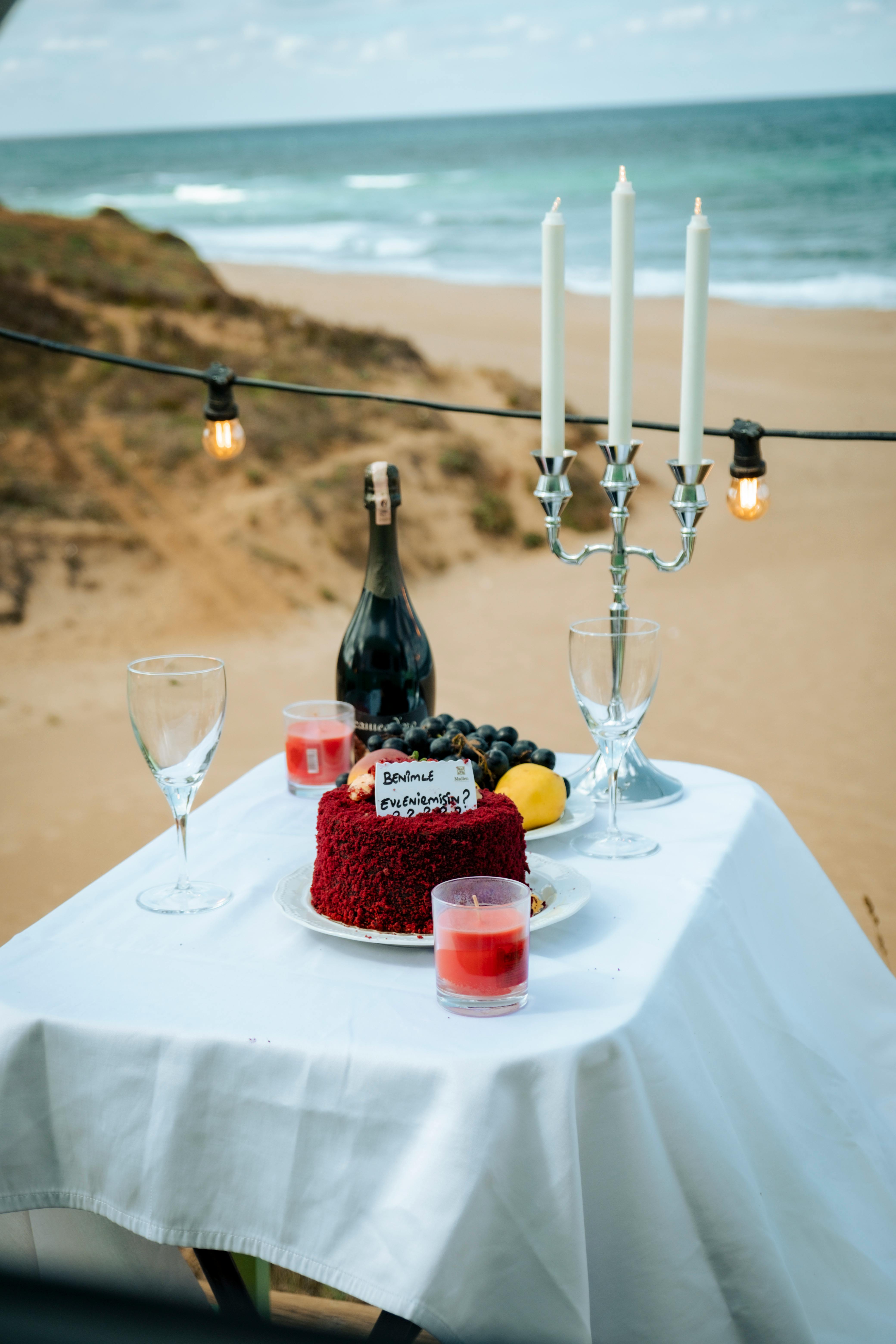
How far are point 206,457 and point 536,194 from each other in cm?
1358

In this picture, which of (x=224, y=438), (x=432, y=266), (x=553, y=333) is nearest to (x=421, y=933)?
(x=553, y=333)

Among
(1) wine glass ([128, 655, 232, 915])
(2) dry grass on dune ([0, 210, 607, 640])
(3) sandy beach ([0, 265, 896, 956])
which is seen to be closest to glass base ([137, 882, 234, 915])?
(1) wine glass ([128, 655, 232, 915])

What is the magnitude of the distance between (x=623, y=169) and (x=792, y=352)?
13608 mm

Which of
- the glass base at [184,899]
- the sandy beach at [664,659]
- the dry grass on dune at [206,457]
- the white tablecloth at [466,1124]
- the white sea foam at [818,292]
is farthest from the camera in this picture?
the white sea foam at [818,292]

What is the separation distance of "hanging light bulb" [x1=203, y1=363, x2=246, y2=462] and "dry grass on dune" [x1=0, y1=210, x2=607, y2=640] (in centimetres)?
559

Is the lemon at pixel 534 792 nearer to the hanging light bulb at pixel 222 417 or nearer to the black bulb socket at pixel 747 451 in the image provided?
the black bulb socket at pixel 747 451

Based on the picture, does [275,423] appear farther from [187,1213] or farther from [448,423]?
[187,1213]

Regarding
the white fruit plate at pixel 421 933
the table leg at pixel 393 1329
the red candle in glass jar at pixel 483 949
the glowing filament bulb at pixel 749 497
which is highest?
the glowing filament bulb at pixel 749 497

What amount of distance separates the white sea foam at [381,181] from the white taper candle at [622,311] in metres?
22.7

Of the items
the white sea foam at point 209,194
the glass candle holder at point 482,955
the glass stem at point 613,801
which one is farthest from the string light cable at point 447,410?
the white sea foam at point 209,194

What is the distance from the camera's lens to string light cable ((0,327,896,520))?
1.31 meters

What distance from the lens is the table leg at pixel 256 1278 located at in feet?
3.96

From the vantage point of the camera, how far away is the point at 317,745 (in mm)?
1359

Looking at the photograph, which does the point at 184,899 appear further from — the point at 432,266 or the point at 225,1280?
the point at 432,266
